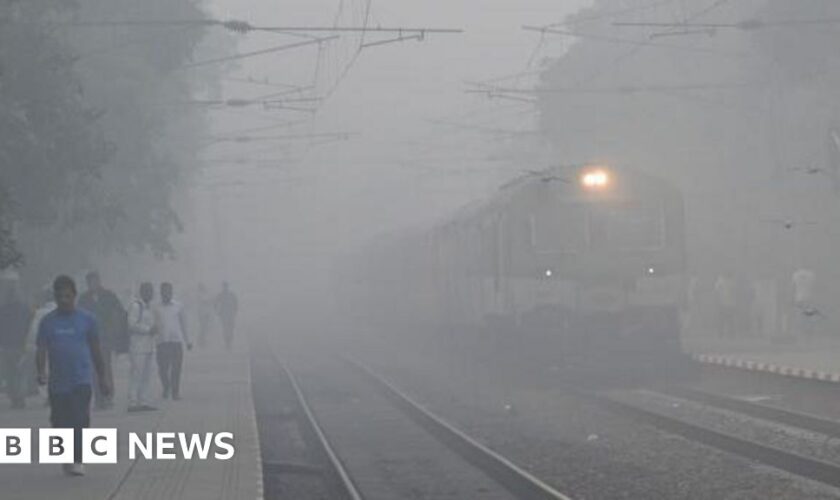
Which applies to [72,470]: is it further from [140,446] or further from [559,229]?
[559,229]

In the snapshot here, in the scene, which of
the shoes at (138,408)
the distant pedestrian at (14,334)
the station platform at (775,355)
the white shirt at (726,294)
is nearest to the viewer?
the shoes at (138,408)

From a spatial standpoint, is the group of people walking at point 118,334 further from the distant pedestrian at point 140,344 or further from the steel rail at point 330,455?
the steel rail at point 330,455

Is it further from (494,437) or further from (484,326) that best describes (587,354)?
(494,437)

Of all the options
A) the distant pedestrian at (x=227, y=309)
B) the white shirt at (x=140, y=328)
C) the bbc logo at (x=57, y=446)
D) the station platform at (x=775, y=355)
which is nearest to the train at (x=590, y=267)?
the station platform at (x=775, y=355)

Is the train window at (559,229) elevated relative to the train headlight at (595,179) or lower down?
lower down

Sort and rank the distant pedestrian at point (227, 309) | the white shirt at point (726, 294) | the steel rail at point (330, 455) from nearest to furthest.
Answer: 1. the steel rail at point (330, 455)
2. the white shirt at point (726, 294)
3. the distant pedestrian at point (227, 309)

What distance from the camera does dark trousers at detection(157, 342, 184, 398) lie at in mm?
26281

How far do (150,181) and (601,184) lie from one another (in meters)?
12.0

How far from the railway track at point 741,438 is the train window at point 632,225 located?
294 cm

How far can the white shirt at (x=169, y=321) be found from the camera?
25734 mm

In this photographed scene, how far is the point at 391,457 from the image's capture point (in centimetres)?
2062

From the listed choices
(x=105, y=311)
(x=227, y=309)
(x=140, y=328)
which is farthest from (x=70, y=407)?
(x=227, y=309)

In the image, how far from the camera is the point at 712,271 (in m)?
52.5

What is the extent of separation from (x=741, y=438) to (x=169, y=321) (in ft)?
29.3
